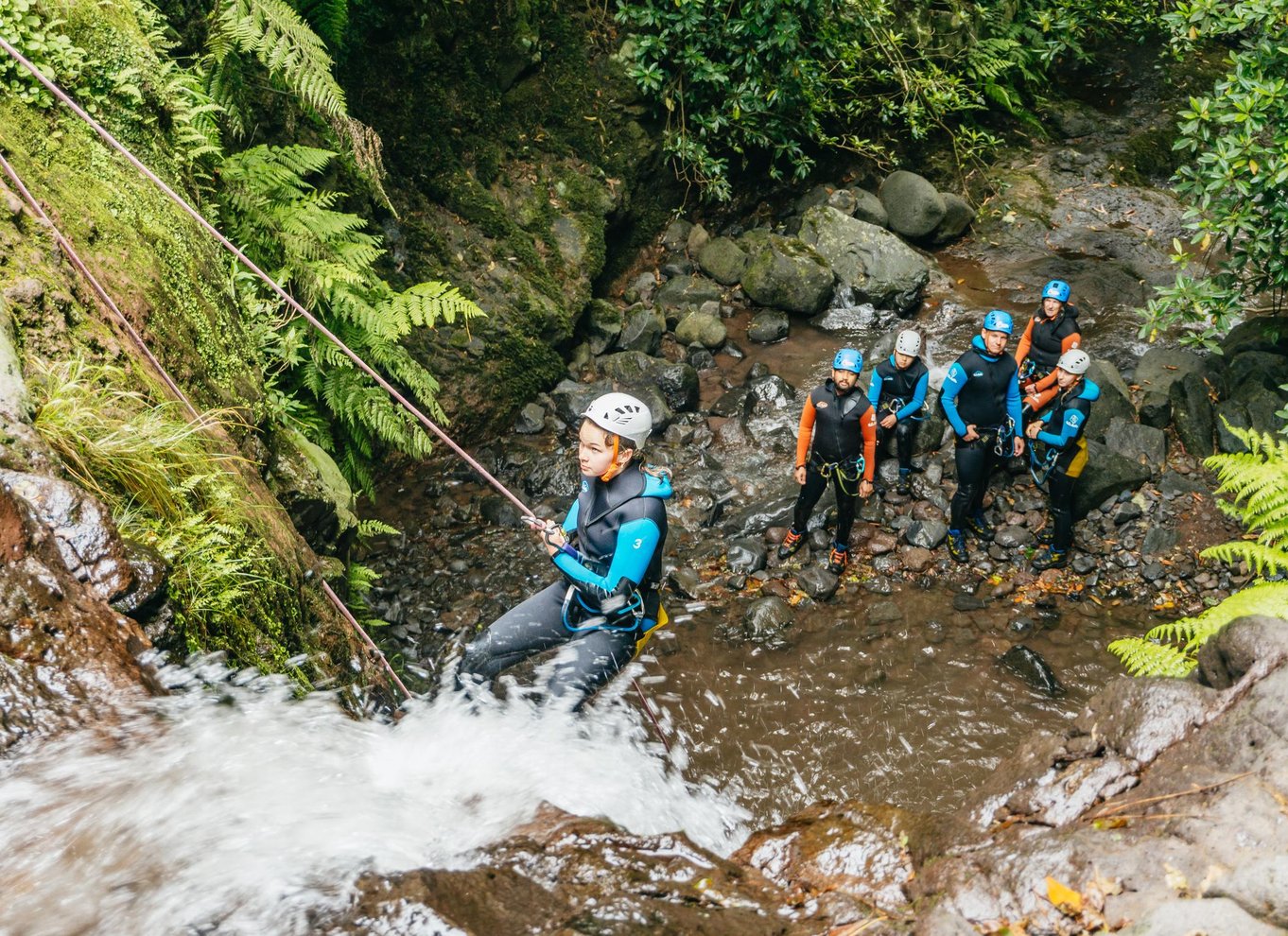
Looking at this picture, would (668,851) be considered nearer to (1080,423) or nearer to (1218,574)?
(1080,423)

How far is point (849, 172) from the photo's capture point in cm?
1417

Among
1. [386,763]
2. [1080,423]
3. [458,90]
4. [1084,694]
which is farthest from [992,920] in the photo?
[458,90]

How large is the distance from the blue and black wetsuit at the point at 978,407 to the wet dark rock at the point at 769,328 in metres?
3.57

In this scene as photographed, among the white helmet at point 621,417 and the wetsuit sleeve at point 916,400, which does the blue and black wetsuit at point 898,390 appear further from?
the white helmet at point 621,417

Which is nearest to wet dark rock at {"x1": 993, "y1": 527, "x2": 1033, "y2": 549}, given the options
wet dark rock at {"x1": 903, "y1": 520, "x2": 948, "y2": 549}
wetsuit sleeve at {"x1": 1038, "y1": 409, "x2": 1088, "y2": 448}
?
wet dark rock at {"x1": 903, "y1": 520, "x2": 948, "y2": 549}

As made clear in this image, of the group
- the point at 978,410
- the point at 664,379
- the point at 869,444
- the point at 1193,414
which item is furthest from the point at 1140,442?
the point at 664,379

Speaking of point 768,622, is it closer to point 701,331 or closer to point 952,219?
point 701,331

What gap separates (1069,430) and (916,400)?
1472mm

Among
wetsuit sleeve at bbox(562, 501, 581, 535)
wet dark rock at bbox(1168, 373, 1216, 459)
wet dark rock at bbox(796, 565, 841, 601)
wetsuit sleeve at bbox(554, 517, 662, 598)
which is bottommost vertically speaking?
wet dark rock at bbox(1168, 373, 1216, 459)

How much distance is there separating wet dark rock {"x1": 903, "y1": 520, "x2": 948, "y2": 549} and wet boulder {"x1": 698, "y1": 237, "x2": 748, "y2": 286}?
5.14 meters

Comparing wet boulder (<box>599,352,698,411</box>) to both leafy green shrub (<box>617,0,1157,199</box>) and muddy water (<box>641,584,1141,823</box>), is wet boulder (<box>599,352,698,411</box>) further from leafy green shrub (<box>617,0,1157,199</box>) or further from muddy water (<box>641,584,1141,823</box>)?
leafy green shrub (<box>617,0,1157,199</box>)

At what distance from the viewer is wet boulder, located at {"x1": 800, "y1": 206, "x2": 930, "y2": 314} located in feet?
39.2

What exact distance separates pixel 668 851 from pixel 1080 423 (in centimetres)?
639

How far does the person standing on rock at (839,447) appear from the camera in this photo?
26.2 ft
